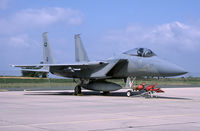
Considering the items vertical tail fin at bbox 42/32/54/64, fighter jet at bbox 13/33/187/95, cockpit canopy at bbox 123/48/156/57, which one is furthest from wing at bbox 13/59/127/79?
vertical tail fin at bbox 42/32/54/64

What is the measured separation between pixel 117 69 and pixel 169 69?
327 centimetres

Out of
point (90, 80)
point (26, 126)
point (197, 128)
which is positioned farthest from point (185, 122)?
point (90, 80)

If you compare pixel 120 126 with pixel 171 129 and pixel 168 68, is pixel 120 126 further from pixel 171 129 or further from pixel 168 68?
pixel 168 68

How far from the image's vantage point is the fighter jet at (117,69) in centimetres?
1549

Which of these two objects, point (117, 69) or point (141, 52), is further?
point (117, 69)

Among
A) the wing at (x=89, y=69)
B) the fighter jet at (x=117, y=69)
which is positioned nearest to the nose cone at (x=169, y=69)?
the fighter jet at (x=117, y=69)

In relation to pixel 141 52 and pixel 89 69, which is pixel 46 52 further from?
pixel 141 52

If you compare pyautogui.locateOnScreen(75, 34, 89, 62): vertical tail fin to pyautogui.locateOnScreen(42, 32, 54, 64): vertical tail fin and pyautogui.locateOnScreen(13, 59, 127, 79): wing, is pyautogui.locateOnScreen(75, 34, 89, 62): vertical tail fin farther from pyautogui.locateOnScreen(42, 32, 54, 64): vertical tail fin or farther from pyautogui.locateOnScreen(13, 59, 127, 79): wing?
pyautogui.locateOnScreen(13, 59, 127, 79): wing

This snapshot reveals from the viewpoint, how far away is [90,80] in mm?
19281

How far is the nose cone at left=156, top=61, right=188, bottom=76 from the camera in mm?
14695

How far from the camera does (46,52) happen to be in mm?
22297

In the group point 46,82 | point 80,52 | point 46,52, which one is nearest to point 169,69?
point 80,52

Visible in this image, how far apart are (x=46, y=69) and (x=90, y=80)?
4229mm

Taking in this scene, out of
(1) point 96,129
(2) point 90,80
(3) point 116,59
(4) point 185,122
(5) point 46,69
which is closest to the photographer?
(1) point 96,129
